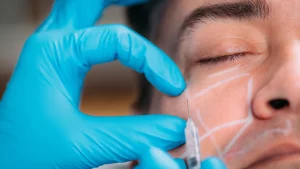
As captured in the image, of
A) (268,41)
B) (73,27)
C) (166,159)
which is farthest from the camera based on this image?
(73,27)

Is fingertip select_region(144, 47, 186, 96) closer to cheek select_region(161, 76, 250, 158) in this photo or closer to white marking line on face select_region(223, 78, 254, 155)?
cheek select_region(161, 76, 250, 158)

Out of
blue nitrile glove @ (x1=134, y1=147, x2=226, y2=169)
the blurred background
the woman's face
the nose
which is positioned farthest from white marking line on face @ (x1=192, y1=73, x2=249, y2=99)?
the blurred background

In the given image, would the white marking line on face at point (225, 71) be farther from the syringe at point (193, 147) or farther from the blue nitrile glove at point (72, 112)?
the syringe at point (193, 147)

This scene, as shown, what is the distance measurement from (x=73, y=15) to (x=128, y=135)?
42 cm

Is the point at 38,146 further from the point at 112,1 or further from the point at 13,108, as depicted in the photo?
the point at 112,1

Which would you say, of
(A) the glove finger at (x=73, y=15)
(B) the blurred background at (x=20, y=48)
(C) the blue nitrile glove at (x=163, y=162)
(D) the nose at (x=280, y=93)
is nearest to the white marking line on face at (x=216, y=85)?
(D) the nose at (x=280, y=93)

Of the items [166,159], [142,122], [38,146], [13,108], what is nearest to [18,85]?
[13,108]

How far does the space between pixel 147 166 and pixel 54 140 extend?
11.6 inches

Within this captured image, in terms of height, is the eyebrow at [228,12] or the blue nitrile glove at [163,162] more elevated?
the eyebrow at [228,12]

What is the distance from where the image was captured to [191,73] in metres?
1.10

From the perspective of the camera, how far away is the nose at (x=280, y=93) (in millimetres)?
896

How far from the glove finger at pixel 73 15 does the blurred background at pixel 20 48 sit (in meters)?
0.51

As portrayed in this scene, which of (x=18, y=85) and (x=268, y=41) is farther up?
(x=268, y=41)

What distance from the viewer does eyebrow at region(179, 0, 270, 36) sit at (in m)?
1.01
